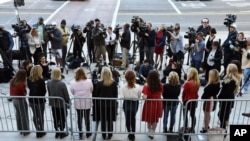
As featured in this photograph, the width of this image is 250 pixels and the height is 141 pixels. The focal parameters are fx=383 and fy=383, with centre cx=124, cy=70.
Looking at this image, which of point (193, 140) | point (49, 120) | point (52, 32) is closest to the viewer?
point (193, 140)

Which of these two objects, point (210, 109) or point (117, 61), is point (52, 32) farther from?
point (210, 109)

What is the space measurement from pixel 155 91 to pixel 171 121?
894mm

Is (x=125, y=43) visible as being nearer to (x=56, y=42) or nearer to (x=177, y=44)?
(x=177, y=44)

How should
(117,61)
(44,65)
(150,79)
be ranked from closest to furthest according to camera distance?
(150,79) → (44,65) → (117,61)

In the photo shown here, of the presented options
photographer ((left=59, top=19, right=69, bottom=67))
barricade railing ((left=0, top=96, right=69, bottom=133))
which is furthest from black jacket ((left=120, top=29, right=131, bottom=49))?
barricade railing ((left=0, top=96, right=69, bottom=133))

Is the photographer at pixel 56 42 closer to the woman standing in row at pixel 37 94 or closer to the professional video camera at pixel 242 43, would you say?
the woman standing in row at pixel 37 94

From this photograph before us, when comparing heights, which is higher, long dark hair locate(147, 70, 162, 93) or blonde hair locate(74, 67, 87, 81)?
blonde hair locate(74, 67, 87, 81)

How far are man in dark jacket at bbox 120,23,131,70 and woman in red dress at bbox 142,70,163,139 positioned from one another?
4.99 m

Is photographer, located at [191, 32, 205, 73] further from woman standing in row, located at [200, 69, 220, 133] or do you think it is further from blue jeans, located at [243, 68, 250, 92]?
woman standing in row, located at [200, 69, 220, 133]

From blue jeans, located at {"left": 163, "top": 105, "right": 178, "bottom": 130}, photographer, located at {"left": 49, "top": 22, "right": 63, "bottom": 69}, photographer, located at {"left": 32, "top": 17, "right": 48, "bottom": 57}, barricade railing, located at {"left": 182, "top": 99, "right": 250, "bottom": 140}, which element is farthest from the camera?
photographer, located at {"left": 32, "top": 17, "right": 48, "bottom": 57}

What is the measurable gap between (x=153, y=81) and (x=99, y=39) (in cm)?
560

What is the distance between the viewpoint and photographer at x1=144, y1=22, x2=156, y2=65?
40.8ft

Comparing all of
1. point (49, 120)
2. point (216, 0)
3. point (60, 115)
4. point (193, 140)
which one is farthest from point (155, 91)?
point (216, 0)

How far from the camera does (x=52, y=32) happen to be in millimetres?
12227
